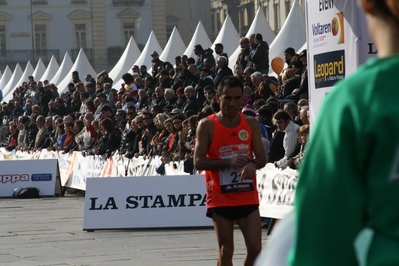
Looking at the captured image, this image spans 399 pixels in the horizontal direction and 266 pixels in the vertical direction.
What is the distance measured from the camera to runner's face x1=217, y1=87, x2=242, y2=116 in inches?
281

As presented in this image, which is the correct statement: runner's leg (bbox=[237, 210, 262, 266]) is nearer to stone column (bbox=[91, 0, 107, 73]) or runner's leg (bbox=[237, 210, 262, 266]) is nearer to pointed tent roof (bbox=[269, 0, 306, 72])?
pointed tent roof (bbox=[269, 0, 306, 72])

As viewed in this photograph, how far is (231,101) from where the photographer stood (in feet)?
23.6

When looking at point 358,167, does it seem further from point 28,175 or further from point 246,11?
point 246,11

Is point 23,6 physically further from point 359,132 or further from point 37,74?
point 359,132

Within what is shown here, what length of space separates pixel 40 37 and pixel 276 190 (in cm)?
8275

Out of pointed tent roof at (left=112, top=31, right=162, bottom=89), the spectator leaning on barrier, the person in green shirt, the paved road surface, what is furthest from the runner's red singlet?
pointed tent roof at (left=112, top=31, right=162, bottom=89)

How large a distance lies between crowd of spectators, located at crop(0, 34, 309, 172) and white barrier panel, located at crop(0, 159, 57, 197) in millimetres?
993

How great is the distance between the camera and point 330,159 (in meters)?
2.04

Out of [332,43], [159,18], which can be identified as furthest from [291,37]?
[159,18]

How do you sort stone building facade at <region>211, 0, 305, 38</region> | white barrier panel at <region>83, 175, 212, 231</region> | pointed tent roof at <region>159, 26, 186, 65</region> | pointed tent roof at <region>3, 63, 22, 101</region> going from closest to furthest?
white barrier panel at <region>83, 175, 212, 231</region> → pointed tent roof at <region>159, 26, 186, 65</region> → pointed tent roof at <region>3, 63, 22, 101</region> → stone building facade at <region>211, 0, 305, 38</region>

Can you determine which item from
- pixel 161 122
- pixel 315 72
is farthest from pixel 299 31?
pixel 315 72

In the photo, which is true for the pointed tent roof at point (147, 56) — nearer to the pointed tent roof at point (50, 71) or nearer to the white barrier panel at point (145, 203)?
the pointed tent roof at point (50, 71)

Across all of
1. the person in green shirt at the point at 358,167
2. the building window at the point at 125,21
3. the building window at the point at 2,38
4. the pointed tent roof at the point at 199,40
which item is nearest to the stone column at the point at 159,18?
the building window at the point at 125,21

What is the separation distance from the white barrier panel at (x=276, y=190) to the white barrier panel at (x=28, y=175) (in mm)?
9632
